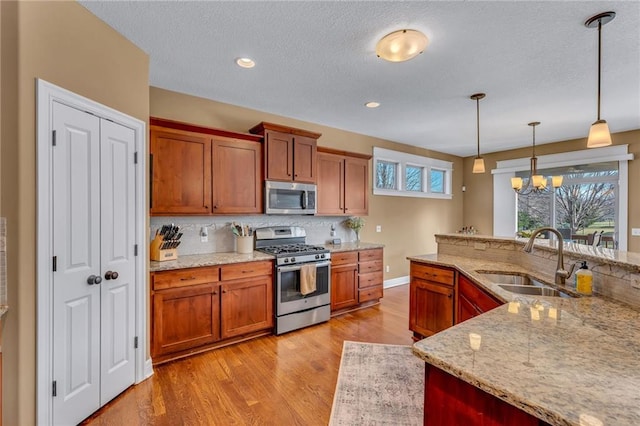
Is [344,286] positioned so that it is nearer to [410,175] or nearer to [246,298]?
[246,298]

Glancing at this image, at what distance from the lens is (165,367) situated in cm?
261

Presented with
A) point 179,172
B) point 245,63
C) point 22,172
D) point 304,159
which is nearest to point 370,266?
point 304,159

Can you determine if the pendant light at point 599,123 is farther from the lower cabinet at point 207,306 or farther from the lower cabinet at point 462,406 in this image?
the lower cabinet at point 207,306

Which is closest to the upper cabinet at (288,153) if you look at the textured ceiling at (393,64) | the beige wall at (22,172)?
the textured ceiling at (393,64)

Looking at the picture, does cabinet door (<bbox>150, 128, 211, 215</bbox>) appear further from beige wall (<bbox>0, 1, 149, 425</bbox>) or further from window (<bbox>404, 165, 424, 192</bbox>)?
window (<bbox>404, 165, 424, 192</bbox>)

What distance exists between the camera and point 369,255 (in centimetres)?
427

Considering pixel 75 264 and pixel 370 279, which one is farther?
pixel 370 279

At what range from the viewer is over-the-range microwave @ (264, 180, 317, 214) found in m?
3.54

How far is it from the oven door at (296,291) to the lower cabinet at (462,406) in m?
2.35

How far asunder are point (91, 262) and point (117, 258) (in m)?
0.20

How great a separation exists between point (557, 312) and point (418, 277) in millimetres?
1642

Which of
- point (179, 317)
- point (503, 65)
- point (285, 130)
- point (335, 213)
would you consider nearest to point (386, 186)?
point (335, 213)

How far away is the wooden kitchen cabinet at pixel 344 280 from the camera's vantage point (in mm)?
3870

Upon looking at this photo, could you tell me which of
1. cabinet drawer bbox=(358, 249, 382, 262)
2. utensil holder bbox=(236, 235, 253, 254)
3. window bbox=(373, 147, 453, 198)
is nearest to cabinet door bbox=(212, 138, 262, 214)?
utensil holder bbox=(236, 235, 253, 254)
